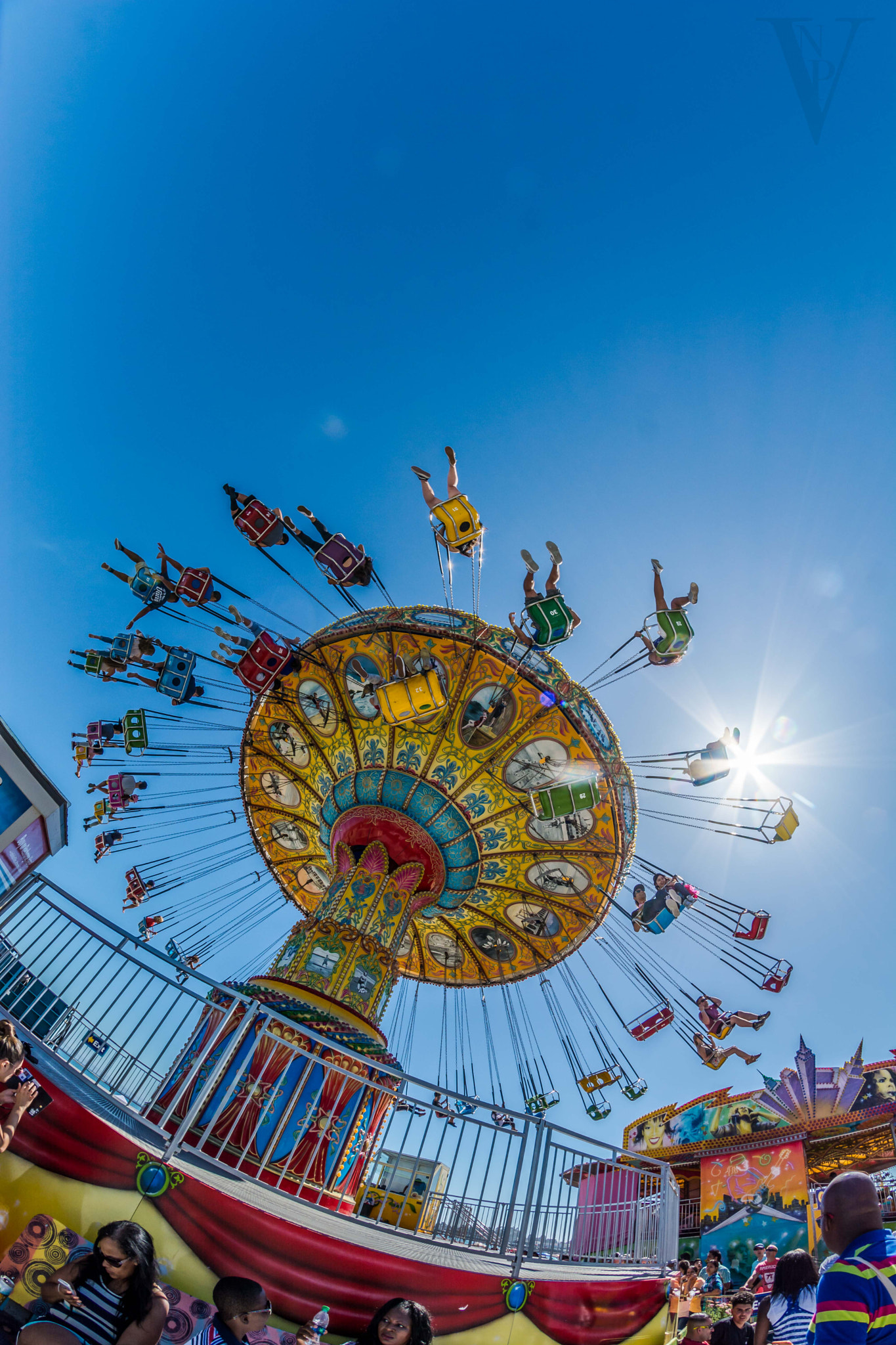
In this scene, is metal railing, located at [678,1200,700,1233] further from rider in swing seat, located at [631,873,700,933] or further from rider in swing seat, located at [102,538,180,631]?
rider in swing seat, located at [102,538,180,631]

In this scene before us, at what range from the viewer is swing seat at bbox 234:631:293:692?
1127cm

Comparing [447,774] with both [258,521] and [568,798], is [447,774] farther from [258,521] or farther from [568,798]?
[258,521]

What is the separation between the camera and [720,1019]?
1345 centimetres

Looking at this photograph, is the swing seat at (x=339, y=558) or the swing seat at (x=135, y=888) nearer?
the swing seat at (x=339, y=558)

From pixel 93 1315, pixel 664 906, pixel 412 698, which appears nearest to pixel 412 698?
pixel 412 698

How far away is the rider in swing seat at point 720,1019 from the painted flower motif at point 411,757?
24.2 feet

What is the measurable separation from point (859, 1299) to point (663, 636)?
8275 mm

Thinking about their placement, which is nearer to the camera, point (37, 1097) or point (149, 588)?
point (37, 1097)

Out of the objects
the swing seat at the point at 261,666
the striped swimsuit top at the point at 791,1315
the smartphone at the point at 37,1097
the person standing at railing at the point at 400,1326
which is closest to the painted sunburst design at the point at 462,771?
the swing seat at the point at 261,666

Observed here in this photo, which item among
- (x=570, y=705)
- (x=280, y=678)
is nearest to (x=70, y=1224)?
(x=280, y=678)

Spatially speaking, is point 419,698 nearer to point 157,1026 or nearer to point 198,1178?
point 157,1026

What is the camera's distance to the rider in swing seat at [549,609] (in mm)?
9898

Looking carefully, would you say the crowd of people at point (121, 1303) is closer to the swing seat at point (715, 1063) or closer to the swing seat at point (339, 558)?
the swing seat at point (339, 558)

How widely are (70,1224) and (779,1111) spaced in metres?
21.4
